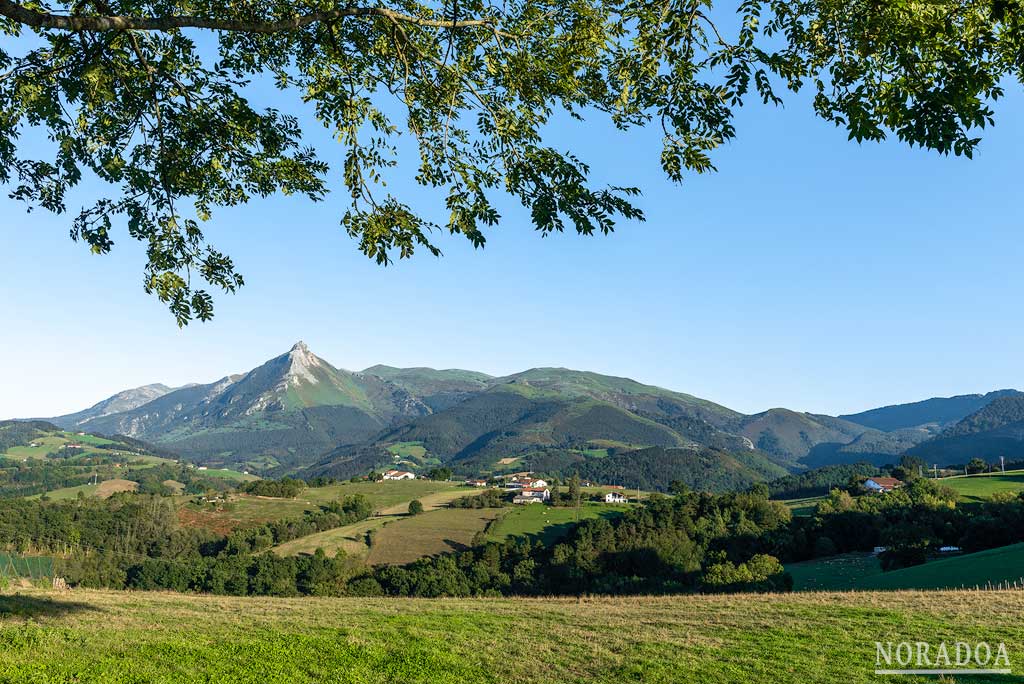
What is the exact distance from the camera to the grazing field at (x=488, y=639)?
484 inches

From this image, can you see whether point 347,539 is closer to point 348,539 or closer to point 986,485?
point 348,539

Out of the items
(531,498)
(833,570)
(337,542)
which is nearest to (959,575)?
(833,570)

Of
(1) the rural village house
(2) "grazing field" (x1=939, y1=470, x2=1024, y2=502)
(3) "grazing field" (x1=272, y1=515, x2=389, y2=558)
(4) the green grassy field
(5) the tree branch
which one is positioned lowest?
(3) "grazing field" (x1=272, y1=515, x2=389, y2=558)

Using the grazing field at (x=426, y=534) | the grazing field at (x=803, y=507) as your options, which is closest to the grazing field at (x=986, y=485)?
the grazing field at (x=803, y=507)

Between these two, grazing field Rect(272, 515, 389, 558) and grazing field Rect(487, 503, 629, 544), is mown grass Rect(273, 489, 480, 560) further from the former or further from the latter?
grazing field Rect(487, 503, 629, 544)

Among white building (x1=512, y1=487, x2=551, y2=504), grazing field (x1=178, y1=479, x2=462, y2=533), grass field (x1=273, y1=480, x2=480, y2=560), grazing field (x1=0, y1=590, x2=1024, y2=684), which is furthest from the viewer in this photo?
white building (x1=512, y1=487, x2=551, y2=504)

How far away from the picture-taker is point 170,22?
1030 centimetres

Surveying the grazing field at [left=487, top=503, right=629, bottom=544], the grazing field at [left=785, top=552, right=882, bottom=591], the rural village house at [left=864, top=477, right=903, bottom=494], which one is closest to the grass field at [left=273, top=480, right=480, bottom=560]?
the grazing field at [left=487, top=503, right=629, bottom=544]

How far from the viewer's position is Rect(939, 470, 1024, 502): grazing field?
12612 centimetres

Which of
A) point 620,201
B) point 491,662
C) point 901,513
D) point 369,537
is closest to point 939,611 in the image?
point 491,662

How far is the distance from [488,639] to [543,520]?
126m

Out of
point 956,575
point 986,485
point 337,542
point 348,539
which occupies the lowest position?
point 348,539

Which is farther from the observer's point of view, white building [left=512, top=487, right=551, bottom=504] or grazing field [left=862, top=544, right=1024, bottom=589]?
white building [left=512, top=487, right=551, bottom=504]

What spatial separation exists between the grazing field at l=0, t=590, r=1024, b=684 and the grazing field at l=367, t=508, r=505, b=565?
102 m
